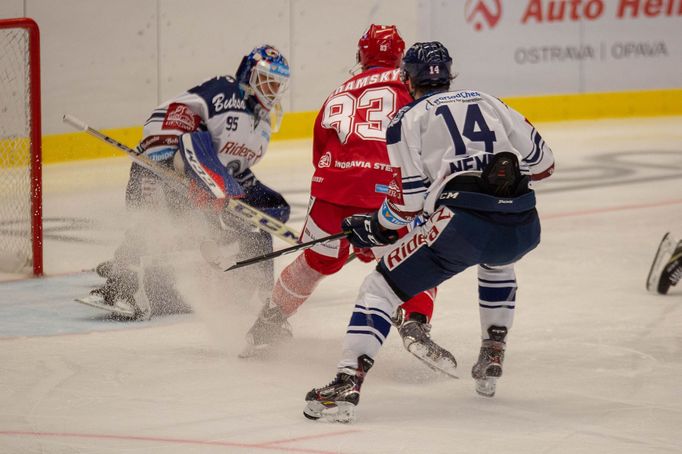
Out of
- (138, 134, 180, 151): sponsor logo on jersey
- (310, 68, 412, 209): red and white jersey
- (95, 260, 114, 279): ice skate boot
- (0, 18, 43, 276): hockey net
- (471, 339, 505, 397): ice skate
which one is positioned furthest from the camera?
(0, 18, 43, 276): hockey net

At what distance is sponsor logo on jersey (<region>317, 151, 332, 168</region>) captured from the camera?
3896mm

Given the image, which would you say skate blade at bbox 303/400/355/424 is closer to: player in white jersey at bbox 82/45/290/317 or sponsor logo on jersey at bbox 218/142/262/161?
player in white jersey at bbox 82/45/290/317

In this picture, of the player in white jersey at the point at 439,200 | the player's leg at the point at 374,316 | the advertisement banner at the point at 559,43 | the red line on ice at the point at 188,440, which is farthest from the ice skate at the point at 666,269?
the advertisement banner at the point at 559,43

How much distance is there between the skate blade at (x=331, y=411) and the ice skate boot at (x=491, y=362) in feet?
1.48

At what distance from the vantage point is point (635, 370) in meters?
3.86

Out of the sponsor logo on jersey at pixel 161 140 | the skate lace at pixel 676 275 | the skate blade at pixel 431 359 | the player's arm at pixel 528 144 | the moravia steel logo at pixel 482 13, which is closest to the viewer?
the player's arm at pixel 528 144

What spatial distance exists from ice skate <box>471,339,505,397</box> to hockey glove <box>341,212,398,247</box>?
17.1 inches

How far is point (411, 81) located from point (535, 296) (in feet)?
5.97

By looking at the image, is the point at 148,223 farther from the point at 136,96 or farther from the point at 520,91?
the point at 520,91

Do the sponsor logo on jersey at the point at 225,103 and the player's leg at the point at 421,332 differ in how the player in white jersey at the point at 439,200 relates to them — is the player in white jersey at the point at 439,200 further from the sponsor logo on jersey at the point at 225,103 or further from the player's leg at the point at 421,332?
the sponsor logo on jersey at the point at 225,103

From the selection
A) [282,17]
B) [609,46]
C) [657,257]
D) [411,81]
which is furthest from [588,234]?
[609,46]

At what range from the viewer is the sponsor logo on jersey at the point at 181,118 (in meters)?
4.54

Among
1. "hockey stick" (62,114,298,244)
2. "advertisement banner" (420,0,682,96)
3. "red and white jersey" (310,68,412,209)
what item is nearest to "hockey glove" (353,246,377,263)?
"red and white jersey" (310,68,412,209)

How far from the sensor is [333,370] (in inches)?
153
